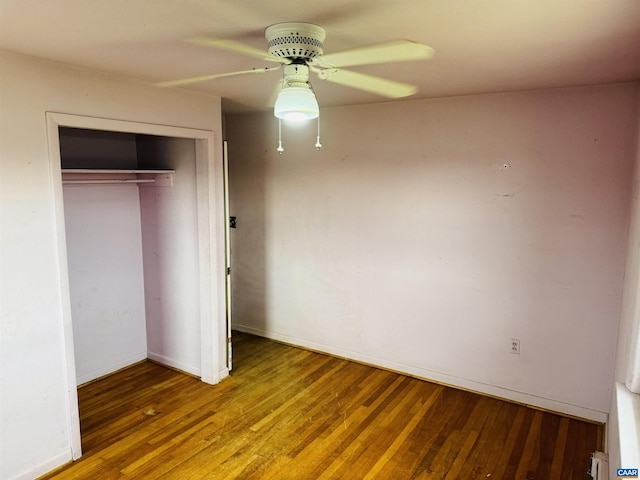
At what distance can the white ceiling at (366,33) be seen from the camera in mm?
1587

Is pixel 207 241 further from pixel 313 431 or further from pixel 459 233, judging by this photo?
pixel 459 233

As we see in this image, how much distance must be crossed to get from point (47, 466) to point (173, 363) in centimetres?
152

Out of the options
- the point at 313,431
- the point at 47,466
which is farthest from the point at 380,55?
the point at 47,466

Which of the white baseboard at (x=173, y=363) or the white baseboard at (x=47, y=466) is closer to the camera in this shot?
the white baseboard at (x=47, y=466)

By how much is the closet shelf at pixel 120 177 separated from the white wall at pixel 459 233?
1.04m

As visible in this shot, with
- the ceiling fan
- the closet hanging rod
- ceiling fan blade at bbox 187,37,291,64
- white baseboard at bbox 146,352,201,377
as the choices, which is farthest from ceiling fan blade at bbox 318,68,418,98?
white baseboard at bbox 146,352,201,377

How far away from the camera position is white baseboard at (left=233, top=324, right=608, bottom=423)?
3266 millimetres

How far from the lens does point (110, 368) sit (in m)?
4.02

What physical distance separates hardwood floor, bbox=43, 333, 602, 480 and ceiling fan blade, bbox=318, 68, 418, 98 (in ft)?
7.61

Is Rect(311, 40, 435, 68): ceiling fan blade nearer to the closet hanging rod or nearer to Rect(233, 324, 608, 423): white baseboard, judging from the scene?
the closet hanging rod

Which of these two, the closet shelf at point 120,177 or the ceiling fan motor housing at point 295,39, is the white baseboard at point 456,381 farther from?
the ceiling fan motor housing at point 295,39

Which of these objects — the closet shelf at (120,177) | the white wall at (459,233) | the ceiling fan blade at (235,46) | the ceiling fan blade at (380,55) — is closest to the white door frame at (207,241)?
the closet shelf at (120,177)

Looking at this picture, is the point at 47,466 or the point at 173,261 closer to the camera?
the point at 47,466

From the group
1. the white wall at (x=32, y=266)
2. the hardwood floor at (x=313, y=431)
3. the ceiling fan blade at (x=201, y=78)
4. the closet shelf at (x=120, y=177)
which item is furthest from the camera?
the closet shelf at (x=120, y=177)
